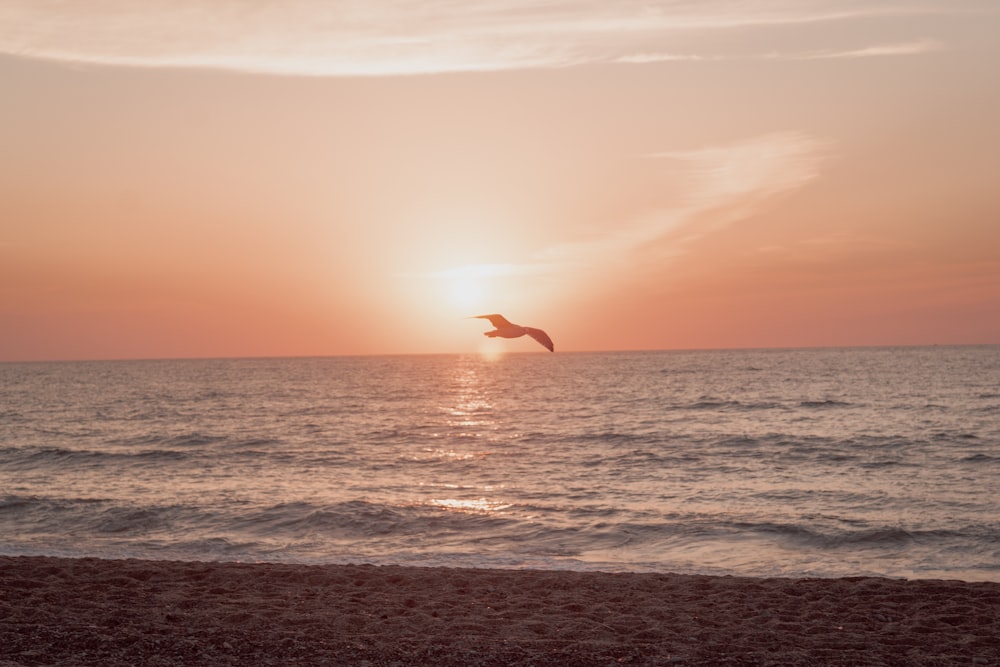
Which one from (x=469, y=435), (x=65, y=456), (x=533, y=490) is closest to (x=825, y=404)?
(x=469, y=435)

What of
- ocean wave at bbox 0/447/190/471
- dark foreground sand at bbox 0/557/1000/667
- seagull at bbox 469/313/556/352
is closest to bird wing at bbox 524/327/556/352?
seagull at bbox 469/313/556/352

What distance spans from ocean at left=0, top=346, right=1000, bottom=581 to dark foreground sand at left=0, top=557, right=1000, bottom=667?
2.49 m

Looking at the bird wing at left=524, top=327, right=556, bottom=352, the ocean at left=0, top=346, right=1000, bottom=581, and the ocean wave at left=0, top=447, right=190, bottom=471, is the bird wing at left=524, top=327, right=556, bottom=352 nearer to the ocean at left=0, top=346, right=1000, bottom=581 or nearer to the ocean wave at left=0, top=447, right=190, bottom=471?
the ocean at left=0, top=346, right=1000, bottom=581

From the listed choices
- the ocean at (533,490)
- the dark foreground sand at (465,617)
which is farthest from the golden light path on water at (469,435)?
the dark foreground sand at (465,617)

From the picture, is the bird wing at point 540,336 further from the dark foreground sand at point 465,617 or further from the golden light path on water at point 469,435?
the golden light path on water at point 469,435

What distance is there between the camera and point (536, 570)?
629 inches

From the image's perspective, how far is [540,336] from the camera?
37.3 ft

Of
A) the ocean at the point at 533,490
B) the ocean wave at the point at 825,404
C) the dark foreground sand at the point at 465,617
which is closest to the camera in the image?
the dark foreground sand at the point at 465,617

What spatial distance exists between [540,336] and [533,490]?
1564 cm

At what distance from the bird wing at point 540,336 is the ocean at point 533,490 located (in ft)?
22.8

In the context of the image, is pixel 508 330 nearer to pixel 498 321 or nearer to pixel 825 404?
pixel 498 321

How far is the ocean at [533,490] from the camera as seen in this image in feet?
59.8

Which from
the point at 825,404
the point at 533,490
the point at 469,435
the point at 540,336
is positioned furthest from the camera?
the point at 825,404

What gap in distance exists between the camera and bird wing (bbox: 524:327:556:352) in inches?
428
